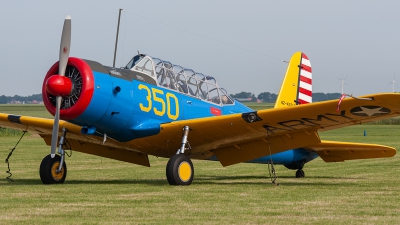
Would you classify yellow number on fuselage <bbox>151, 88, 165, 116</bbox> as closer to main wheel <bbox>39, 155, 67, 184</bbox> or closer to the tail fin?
main wheel <bbox>39, 155, 67, 184</bbox>

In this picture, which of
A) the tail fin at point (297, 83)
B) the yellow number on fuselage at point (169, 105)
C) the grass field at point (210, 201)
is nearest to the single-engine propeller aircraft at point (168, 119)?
the yellow number on fuselage at point (169, 105)

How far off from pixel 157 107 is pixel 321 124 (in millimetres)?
2998

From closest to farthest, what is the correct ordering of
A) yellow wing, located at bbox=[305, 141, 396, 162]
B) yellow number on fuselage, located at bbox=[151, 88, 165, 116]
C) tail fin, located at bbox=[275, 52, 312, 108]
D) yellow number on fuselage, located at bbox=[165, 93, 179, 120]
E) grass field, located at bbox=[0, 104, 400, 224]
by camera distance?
grass field, located at bbox=[0, 104, 400, 224]
yellow number on fuselage, located at bbox=[151, 88, 165, 116]
yellow number on fuselage, located at bbox=[165, 93, 179, 120]
yellow wing, located at bbox=[305, 141, 396, 162]
tail fin, located at bbox=[275, 52, 312, 108]

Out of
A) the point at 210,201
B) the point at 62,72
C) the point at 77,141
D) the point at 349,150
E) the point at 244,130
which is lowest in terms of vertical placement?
the point at 210,201

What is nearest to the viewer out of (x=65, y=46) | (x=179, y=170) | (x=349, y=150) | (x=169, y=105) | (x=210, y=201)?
(x=210, y=201)

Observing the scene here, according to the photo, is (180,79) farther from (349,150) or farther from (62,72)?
(349,150)

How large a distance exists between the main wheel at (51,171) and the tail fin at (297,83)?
571 centimetres

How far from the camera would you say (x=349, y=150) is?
15.2 m

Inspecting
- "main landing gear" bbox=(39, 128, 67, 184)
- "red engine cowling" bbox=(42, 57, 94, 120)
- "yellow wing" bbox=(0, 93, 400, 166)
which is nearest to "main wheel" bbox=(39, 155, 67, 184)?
"main landing gear" bbox=(39, 128, 67, 184)

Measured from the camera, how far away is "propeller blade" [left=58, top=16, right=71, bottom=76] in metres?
12.2

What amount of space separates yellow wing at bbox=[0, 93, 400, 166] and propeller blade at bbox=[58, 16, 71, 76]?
1.92 metres

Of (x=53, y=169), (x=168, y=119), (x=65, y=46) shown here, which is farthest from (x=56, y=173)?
(x=65, y=46)

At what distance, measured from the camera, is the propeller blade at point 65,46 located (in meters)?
12.2

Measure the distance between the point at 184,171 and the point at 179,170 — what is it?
147 mm
